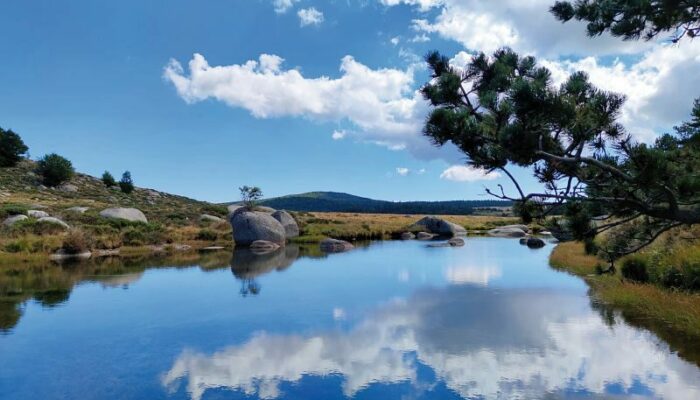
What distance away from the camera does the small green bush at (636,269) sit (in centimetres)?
1596

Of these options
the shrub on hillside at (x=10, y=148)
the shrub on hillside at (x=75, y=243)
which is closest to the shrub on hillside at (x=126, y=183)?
the shrub on hillside at (x=10, y=148)

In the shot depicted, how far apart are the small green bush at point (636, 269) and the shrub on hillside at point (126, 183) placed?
66831mm

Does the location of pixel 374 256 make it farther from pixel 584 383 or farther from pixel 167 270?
pixel 584 383

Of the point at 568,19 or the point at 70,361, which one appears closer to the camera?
the point at 568,19

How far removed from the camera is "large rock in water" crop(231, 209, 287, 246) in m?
35.7

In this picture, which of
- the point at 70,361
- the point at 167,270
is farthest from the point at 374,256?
the point at 70,361

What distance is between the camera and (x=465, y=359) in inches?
374

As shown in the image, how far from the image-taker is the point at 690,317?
10.9 metres

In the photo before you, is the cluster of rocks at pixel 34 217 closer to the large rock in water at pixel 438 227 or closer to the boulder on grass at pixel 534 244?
the boulder on grass at pixel 534 244

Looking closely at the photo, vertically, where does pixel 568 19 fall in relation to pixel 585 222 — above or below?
above

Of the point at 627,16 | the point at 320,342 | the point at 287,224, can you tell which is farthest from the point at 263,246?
the point at 627,16

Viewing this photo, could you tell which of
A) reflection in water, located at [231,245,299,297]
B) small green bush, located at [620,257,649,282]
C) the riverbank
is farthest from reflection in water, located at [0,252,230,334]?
small green bush, located at [620,257,649,282]

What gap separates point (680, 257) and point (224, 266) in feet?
60.6

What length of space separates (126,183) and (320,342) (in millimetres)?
68624
